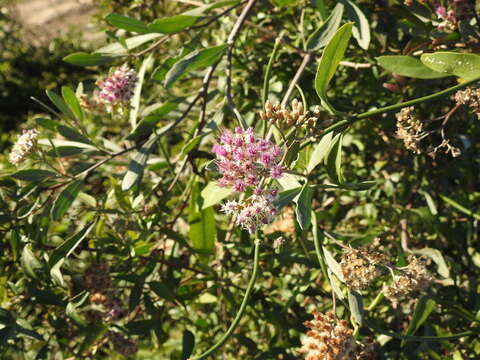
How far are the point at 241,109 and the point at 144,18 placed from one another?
0.99 metres

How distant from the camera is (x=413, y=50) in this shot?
4.97ft

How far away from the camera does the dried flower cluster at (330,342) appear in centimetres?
109

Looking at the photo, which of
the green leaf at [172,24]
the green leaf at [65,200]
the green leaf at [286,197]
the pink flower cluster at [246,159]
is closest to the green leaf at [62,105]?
the green leaf at [65,200]

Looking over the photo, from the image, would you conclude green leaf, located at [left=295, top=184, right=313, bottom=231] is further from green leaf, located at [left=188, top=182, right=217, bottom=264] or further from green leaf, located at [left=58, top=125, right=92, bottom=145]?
green leaf, located at [left=58, top=125, right=92, bottom=145]

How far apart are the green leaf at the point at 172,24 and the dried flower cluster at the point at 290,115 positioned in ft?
1.93

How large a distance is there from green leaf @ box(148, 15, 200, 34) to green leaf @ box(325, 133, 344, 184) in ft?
2.33

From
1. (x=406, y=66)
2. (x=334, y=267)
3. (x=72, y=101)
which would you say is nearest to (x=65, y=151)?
(x=72, y=101)

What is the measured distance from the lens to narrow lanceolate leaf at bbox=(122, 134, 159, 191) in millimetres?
1489

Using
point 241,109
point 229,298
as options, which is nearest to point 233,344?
point 229,298

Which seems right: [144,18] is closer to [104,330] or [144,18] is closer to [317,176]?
→ [317,176]

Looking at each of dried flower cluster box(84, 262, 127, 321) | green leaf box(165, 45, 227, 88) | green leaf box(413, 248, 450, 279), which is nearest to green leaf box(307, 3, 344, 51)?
green leaf box(165, 45, 227, 88)

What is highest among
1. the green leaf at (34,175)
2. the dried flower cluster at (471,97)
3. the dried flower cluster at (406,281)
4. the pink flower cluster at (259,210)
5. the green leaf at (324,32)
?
the green leaf at (324,32)

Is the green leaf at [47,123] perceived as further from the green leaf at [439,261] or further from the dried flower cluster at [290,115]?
Result: the green leaf at [439,261]

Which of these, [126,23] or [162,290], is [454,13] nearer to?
[126,23]
